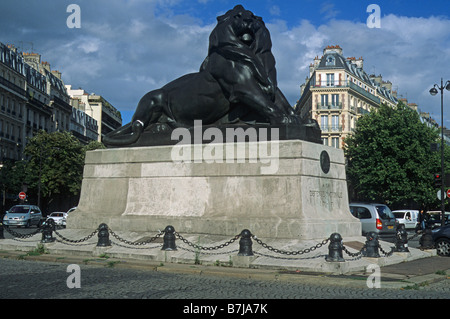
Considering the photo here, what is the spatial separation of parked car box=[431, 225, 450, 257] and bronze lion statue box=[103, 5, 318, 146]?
607 centimetres

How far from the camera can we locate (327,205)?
13000 mm

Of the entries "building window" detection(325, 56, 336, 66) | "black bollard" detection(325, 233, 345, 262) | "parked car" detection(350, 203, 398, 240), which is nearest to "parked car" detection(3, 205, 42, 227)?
"parked car" detection(350, 203, 398, 240)

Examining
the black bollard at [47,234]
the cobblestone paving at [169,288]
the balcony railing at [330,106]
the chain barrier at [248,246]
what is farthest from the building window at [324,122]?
the cobblestone paving at [169,288]

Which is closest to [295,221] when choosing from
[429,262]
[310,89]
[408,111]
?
[429,262]

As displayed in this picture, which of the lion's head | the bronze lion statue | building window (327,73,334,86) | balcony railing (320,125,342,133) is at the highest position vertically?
building window (327,73,334,86)

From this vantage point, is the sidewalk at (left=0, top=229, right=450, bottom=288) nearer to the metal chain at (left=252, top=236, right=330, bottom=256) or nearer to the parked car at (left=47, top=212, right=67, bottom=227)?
the metal chain at (left=252, top=236, right=330, bottom=256)

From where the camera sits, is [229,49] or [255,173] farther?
[229,49]

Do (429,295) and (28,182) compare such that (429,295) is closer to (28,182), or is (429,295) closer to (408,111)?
(408,111)

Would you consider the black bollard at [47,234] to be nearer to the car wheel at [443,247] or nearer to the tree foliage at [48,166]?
the car wheel at [443,247]

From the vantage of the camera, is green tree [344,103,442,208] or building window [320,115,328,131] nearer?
green tree [344,103,442,208]

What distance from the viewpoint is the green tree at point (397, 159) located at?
47031 mm

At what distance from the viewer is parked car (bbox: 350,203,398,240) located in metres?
19.4

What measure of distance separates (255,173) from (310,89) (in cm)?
6600

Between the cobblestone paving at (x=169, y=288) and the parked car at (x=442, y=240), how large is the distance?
6.79 m
